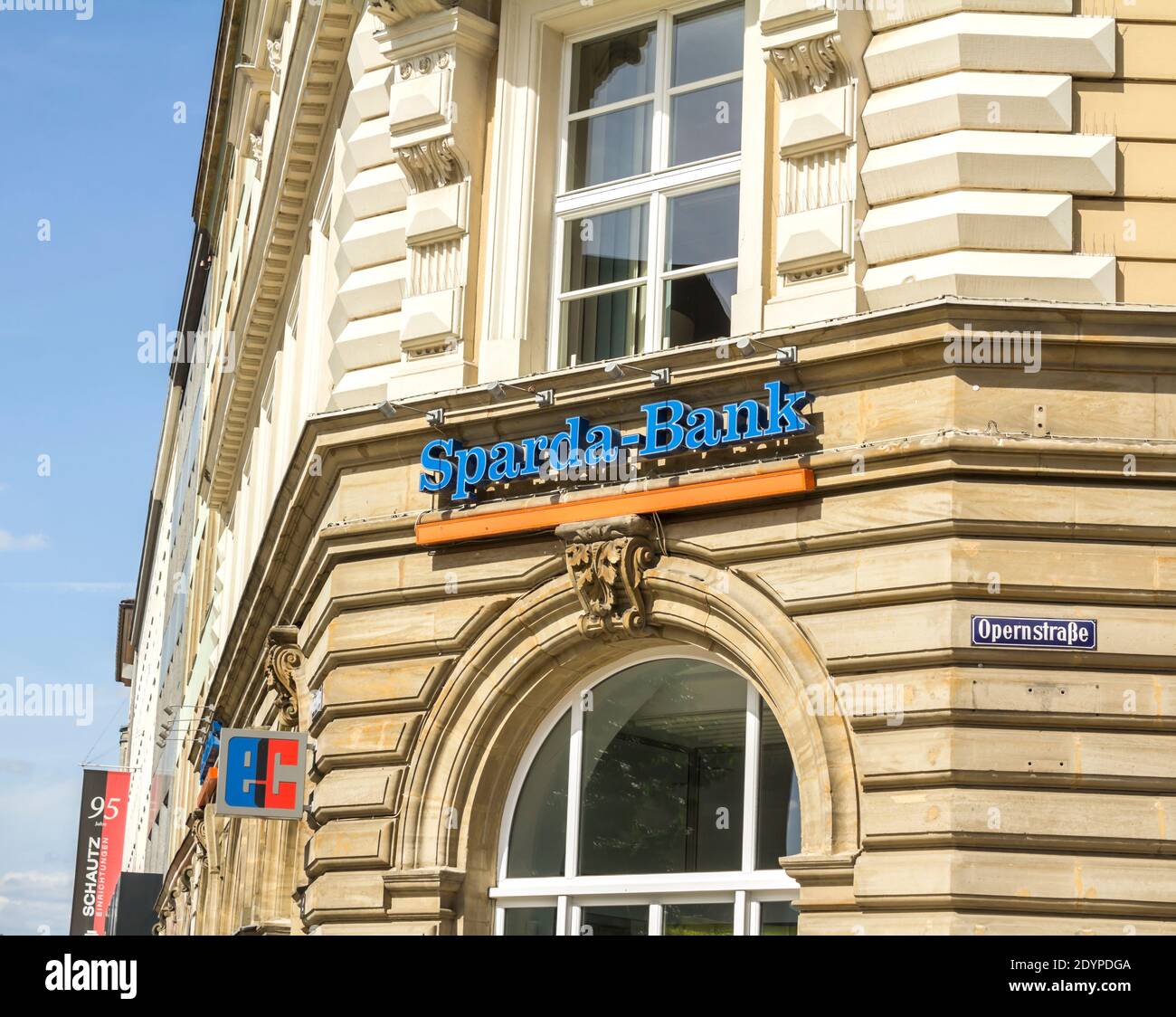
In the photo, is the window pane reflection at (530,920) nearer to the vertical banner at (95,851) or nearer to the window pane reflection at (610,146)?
the window pane reflection at (610,146)

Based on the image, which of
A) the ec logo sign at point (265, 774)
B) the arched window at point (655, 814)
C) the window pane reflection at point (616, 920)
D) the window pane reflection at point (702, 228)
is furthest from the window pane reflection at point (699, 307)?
the ec logo sign at point (265, 774)

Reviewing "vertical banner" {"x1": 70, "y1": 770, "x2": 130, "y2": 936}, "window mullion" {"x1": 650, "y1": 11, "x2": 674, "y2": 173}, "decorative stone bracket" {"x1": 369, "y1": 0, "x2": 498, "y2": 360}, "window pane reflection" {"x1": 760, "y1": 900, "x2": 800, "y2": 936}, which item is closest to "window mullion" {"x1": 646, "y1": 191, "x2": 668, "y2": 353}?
"window mullion" {"x1": 650, "y1": 11, "x2": 674, "y2": 173}

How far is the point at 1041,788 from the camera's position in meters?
11.5

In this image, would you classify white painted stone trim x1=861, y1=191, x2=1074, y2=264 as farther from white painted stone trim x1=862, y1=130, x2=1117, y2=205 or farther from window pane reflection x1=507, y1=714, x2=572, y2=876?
window pane reflection x1=507, y1=714, x2=572, y2=876

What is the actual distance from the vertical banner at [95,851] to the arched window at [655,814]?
52.2 m

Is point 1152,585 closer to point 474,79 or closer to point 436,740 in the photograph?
point 436,740

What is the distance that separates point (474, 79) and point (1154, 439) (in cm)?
679

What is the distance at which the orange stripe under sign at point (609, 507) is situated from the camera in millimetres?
12711

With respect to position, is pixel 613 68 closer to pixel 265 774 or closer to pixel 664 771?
pixel 664 771

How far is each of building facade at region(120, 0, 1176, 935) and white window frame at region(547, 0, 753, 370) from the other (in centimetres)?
4

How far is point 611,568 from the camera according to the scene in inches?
530
